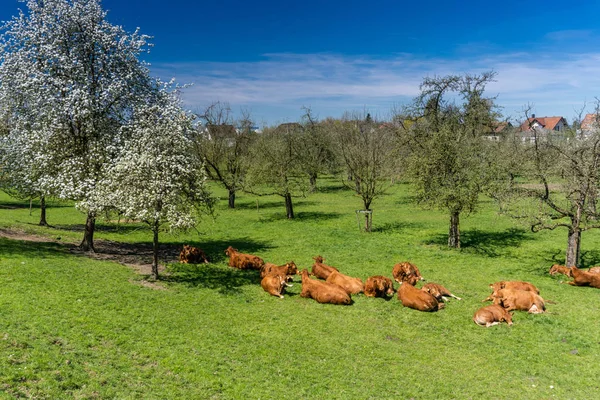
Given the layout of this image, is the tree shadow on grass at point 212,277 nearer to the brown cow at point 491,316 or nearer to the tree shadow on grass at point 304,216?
the brown cow at point 491,316

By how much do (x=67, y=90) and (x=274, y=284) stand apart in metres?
12.7

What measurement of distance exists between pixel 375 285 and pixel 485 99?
74.9 ft

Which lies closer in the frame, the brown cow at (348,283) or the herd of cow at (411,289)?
the herd of cow at (411,289)

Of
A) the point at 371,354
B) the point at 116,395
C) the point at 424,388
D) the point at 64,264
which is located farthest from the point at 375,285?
the point at 64,264

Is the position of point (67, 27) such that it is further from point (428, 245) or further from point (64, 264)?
point (428, 245)

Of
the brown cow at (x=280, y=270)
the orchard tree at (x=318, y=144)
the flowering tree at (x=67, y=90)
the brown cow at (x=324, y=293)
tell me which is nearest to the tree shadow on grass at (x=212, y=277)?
the brown cow at (x=280, y=270)

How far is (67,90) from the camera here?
18812 mm

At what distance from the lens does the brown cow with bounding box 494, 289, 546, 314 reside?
1477 centimetres

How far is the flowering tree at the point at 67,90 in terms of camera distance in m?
18.2

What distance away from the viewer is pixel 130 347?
1064 centimetres

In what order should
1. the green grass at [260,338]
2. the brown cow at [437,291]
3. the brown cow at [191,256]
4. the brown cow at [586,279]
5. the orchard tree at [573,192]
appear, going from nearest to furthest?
the green grass at [260,338]
the brown cow at [437,291]
the brown cow at [586,279]
the orchard tree at [573,192]
the brown cow at [191,256]

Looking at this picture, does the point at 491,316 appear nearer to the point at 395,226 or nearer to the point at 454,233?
the point at 454,233

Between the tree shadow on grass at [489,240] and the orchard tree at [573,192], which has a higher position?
the orchard tree at [573,192]

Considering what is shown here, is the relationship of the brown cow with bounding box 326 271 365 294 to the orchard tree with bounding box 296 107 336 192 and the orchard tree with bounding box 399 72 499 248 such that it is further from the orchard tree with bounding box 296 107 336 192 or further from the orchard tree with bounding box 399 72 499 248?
the orchard tree with bounding box 296 107 336 192
